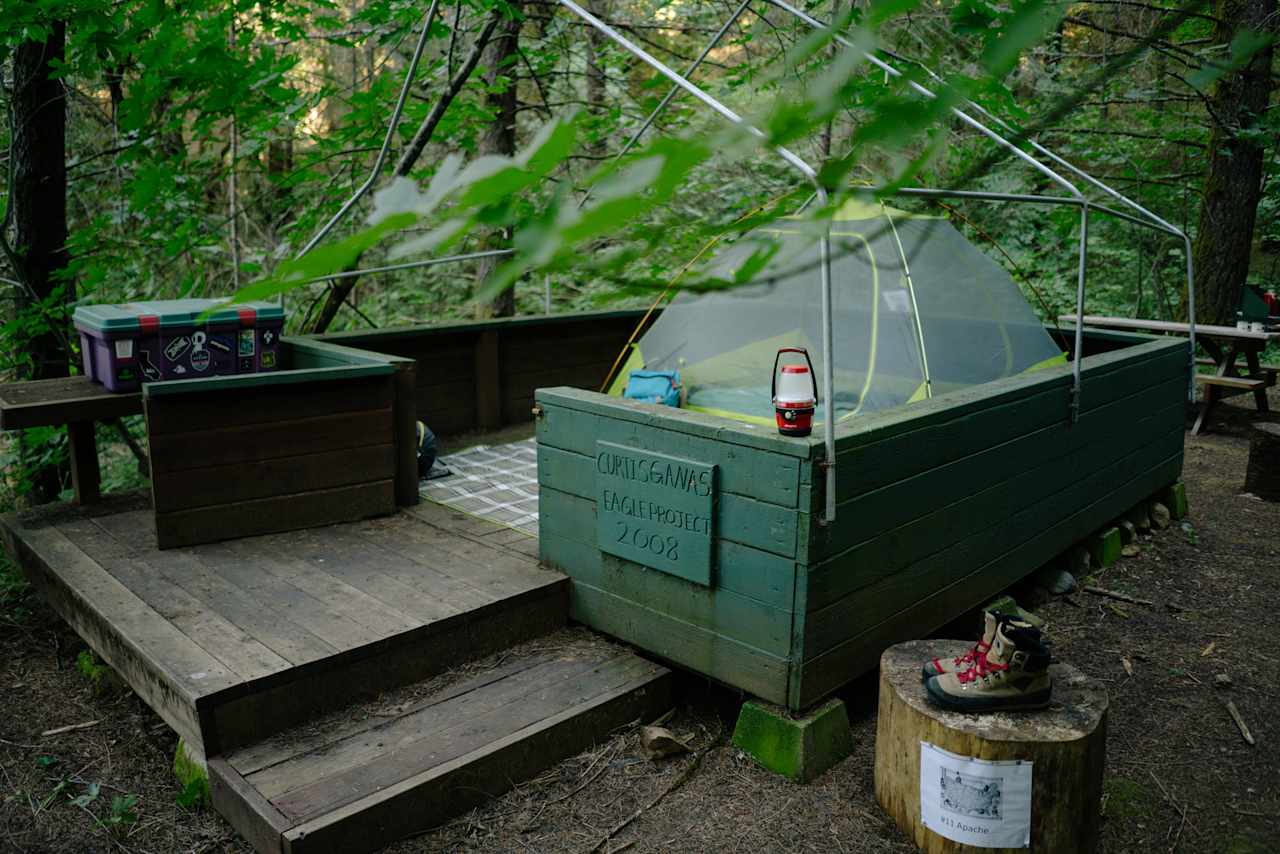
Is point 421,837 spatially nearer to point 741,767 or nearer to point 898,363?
point 741,767

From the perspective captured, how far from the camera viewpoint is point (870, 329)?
14.3ft

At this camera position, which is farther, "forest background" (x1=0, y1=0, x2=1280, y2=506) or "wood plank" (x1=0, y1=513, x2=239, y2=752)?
"wood plank" (x1=0, y1=513, x2=239, y2=752)

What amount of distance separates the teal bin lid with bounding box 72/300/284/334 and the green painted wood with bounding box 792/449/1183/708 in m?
2.48

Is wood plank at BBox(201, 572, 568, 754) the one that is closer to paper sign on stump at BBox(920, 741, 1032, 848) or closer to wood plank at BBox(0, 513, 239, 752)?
wood plank at BBox(0, 513, 239, 752)

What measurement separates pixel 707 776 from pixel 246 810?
1.31 metres

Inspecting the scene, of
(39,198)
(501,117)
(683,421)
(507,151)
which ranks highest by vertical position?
(501,117)

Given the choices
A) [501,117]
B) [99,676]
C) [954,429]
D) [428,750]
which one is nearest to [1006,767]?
[954,429]

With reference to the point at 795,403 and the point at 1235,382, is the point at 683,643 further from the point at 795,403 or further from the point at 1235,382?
the point at 1235,382

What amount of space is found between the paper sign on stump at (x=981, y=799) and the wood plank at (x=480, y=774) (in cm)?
98

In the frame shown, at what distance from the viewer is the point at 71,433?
161 inches

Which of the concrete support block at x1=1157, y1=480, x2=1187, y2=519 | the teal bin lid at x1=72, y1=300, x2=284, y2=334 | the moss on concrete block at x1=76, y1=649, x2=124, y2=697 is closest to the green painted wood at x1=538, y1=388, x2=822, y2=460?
the teal bin lid at x1=72, y1=300, x2=284, y2=334

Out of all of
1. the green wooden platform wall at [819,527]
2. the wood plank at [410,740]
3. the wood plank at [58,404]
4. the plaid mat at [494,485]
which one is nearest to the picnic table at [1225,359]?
the green wooden platform wall at [819,527]

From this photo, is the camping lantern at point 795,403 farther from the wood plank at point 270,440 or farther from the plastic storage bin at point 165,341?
the plastic storage bin at point 165,341

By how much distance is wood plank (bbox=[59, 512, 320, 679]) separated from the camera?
2900 millimetres
